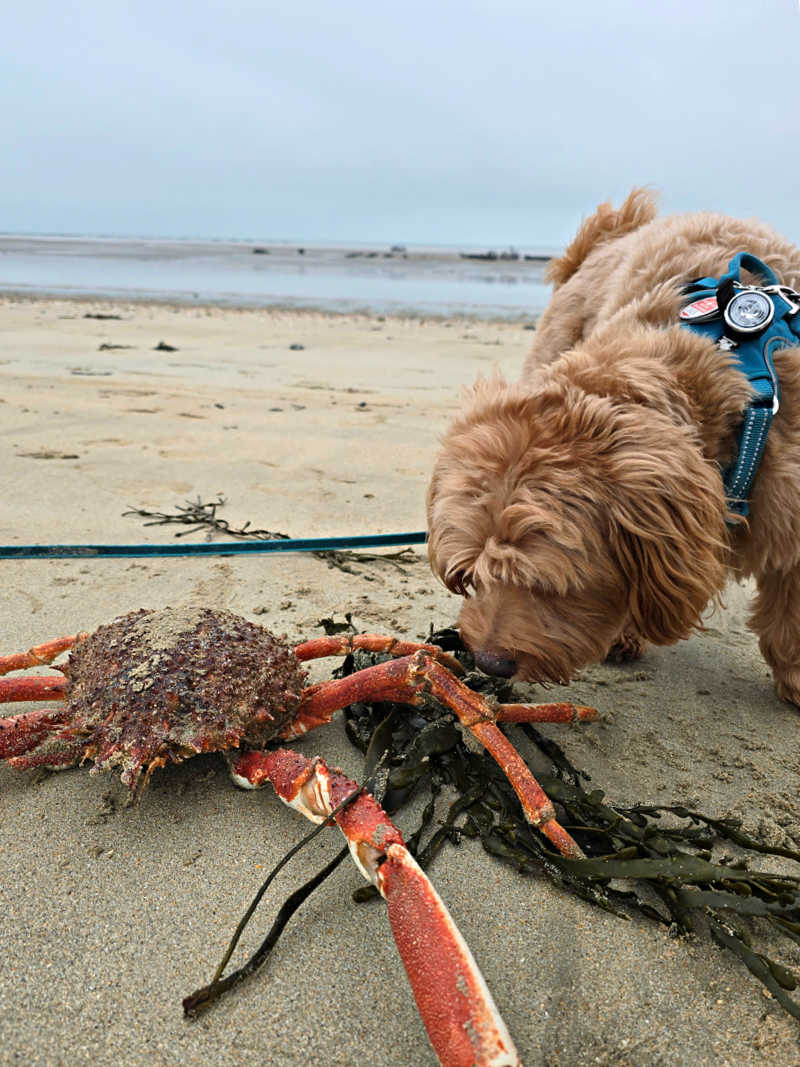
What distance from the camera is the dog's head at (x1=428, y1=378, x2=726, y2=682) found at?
1.91 meters

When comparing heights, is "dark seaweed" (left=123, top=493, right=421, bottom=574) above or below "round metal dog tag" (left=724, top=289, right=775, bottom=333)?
below

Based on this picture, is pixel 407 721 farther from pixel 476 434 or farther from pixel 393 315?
pixel 393 315

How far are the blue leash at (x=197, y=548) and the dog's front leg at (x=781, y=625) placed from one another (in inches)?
54.8

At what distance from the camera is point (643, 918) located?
1698 millimetres

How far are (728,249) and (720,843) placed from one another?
82.1 inches

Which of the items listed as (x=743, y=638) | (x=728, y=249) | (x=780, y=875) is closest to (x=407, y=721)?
(x=780, y=875)

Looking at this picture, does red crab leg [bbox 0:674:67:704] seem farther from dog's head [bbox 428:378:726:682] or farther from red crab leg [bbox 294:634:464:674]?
dog's head [bbox 428:378:726:682]

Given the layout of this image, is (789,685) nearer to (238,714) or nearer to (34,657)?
(238,714)

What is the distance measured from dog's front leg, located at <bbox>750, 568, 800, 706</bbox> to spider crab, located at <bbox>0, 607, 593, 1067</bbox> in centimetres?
89

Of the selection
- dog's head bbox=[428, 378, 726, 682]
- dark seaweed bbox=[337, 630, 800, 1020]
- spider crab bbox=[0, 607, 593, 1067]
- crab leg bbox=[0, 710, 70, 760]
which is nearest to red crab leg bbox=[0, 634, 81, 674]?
spider crab bbox=[0, 607, 593, 1067]

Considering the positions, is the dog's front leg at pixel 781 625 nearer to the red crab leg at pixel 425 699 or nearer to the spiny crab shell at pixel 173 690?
the red crab leg at pixel 425 699

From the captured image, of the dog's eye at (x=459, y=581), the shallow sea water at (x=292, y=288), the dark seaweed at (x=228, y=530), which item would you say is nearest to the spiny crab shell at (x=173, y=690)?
the dog's eye at (x=459, y=581)

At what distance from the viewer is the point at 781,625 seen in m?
2.61

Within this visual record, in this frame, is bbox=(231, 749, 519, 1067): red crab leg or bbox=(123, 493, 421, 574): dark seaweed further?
bbox=(123, 493, 421, 574): dark seaweed
